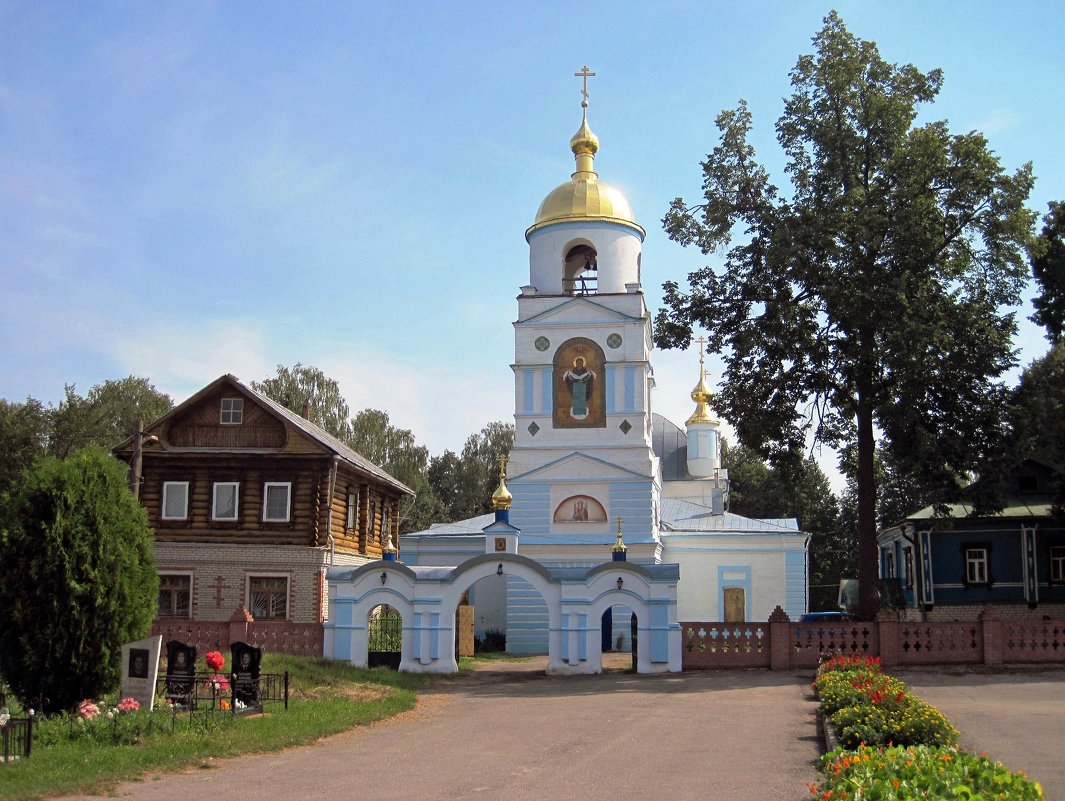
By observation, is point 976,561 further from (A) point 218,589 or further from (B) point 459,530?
(A) point 218,589

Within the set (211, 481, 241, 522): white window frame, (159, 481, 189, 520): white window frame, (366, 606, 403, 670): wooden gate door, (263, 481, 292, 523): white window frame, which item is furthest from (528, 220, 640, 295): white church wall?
(159, 481, 189, 520): white window frame

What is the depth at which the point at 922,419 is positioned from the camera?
1088 inches

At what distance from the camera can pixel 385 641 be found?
2725 centimetres

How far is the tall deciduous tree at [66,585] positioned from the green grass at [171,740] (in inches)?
38.3

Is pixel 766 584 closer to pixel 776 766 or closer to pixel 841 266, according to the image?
pixel 841 266

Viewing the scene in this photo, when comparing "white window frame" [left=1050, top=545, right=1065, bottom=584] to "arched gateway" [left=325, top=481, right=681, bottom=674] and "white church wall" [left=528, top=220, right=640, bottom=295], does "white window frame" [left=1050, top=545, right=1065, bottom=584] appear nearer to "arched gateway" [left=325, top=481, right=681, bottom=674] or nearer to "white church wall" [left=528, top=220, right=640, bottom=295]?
"arched gateway" [left=325, top=481, right=681, bottom=674]

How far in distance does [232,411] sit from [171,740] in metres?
18.6

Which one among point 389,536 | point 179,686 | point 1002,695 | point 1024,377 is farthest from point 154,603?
point 1024,377

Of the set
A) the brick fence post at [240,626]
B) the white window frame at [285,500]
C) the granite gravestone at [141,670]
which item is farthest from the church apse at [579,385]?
the granite gravestone at [141,670]

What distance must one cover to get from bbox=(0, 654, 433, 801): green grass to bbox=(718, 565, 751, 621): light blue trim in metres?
21.9

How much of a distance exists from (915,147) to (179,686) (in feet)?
68.0

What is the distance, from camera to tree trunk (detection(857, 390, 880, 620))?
27047 millimetres

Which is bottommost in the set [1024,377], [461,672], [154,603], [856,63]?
[461,672]

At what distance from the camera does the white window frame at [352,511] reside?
3325cm
